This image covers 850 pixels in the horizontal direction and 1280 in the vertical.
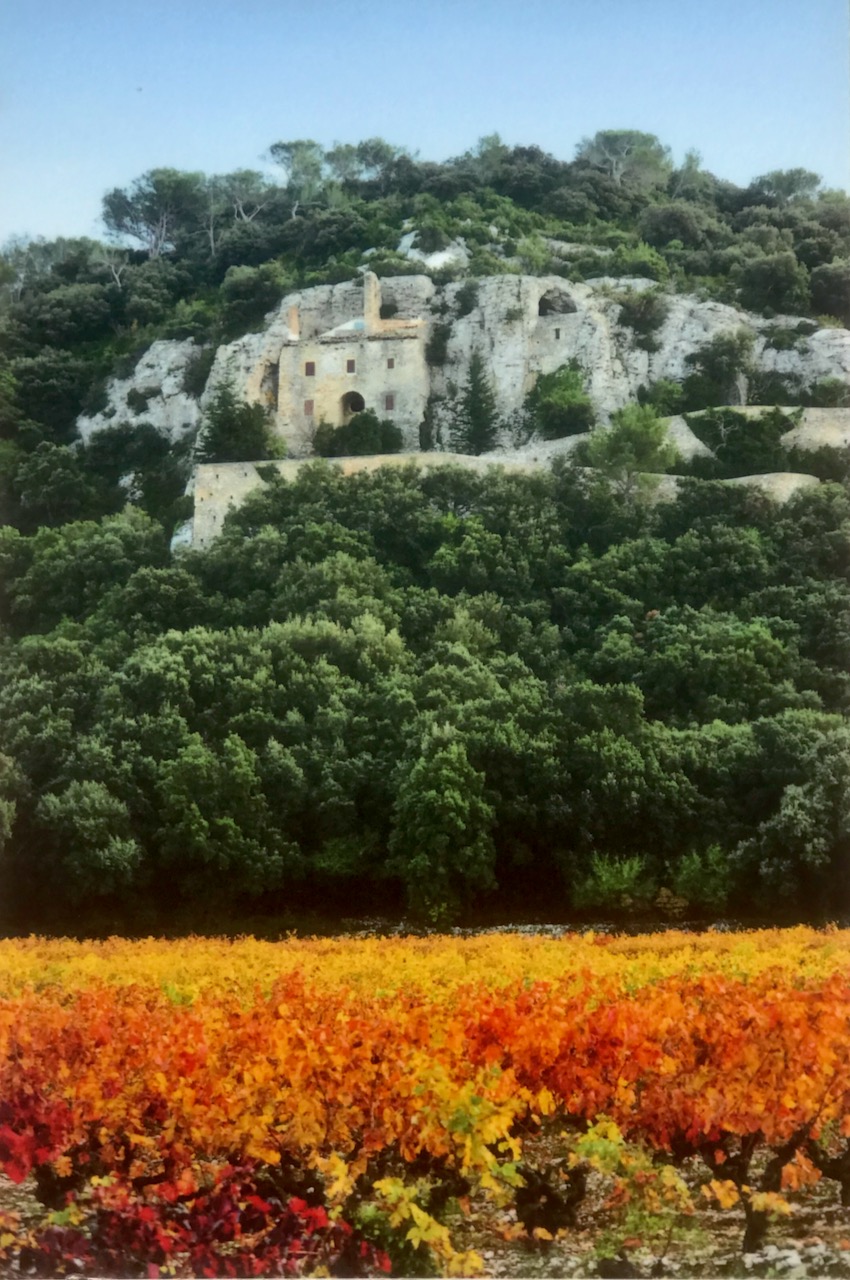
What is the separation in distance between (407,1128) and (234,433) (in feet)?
101

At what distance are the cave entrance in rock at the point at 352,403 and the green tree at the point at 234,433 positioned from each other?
2357 millimetres

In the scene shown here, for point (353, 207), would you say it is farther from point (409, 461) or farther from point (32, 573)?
point (32, 573)

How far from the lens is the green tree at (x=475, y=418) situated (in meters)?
38.0

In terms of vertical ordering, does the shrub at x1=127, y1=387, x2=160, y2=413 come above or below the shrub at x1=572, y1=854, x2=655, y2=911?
above

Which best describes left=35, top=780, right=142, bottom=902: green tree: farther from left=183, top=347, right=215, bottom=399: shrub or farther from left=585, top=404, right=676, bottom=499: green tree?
left=183, top=347, right=215, bottom=399: shrub

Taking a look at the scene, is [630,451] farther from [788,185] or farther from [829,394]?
[788,185]

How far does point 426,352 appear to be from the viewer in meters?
40.3

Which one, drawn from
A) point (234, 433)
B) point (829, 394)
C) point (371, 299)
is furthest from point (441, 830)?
point (371, 299)

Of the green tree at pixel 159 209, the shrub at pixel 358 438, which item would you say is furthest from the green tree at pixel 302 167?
the shrub at pixel 358 438

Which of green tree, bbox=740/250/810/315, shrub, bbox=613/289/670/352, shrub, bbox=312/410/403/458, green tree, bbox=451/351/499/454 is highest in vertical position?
green tree, bbox=740/250/810/315

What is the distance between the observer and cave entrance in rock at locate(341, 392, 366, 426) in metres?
38.1

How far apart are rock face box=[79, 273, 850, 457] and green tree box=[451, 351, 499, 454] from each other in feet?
1.56

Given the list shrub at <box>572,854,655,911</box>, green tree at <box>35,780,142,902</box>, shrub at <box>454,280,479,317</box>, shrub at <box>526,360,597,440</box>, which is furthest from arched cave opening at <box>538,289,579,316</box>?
green tree at <box>35,780,142,902</box>

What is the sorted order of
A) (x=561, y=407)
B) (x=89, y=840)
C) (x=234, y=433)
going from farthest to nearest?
(x=561, y=407) < (x=234, y=433) < (x=89, y=840)
